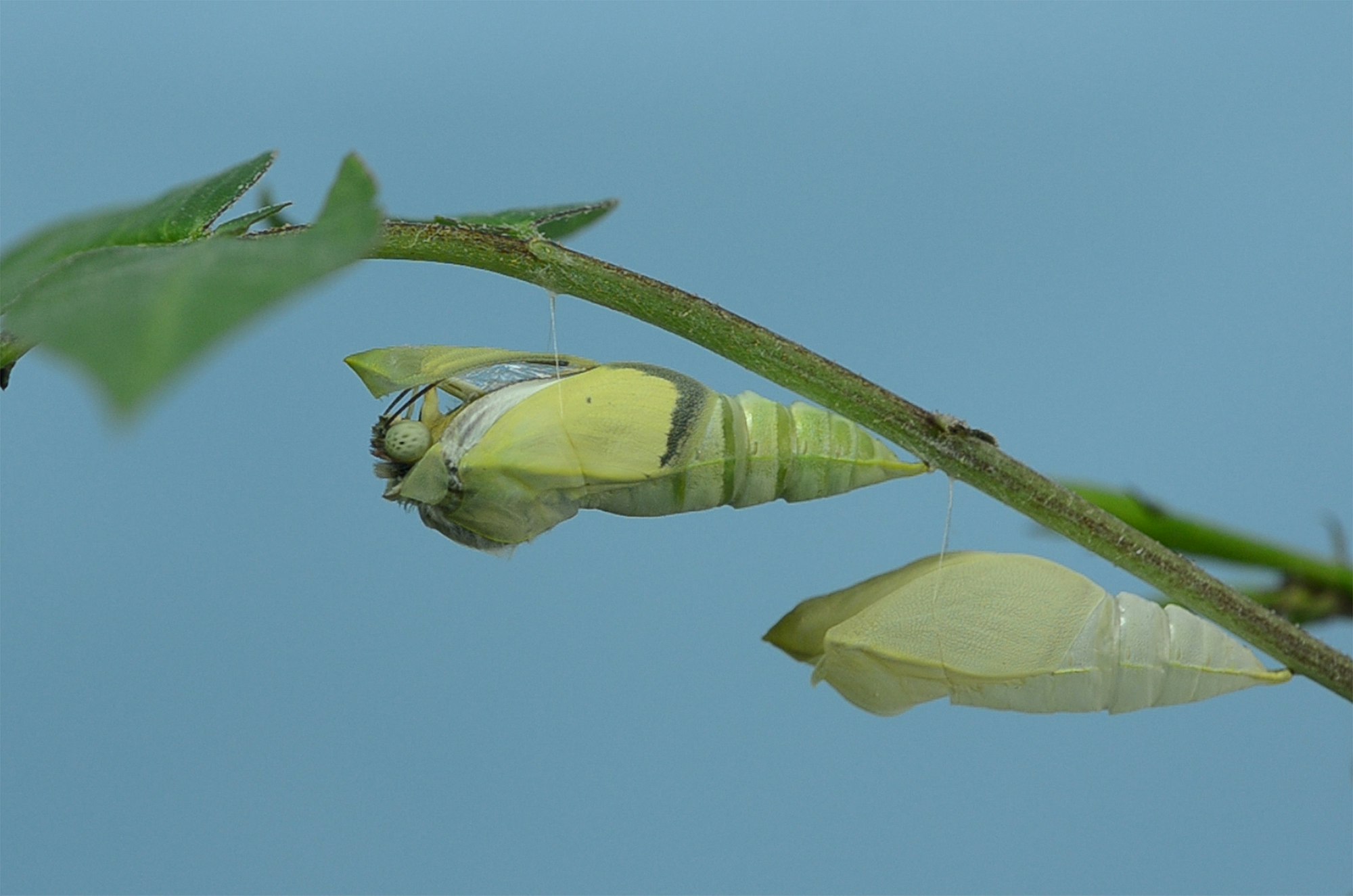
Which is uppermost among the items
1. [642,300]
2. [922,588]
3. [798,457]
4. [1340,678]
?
[642,300]

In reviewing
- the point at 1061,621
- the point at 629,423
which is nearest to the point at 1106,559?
the point at 1061,621

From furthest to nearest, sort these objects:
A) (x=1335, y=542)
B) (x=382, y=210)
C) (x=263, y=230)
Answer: (x=1335, y=542) < (x=263, y=230) < (x=382, y=210)

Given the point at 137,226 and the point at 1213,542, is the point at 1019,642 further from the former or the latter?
the point at 137,226

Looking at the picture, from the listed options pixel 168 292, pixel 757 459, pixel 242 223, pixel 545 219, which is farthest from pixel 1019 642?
pixel 168 292

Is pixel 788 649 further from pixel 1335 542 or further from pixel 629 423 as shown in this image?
pixel 1335 542

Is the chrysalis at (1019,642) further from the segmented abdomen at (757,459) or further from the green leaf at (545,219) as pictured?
the green leaf at (545,219)

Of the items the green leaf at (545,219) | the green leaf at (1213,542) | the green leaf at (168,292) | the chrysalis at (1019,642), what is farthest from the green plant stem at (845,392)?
the green leaf at (1213,542)
